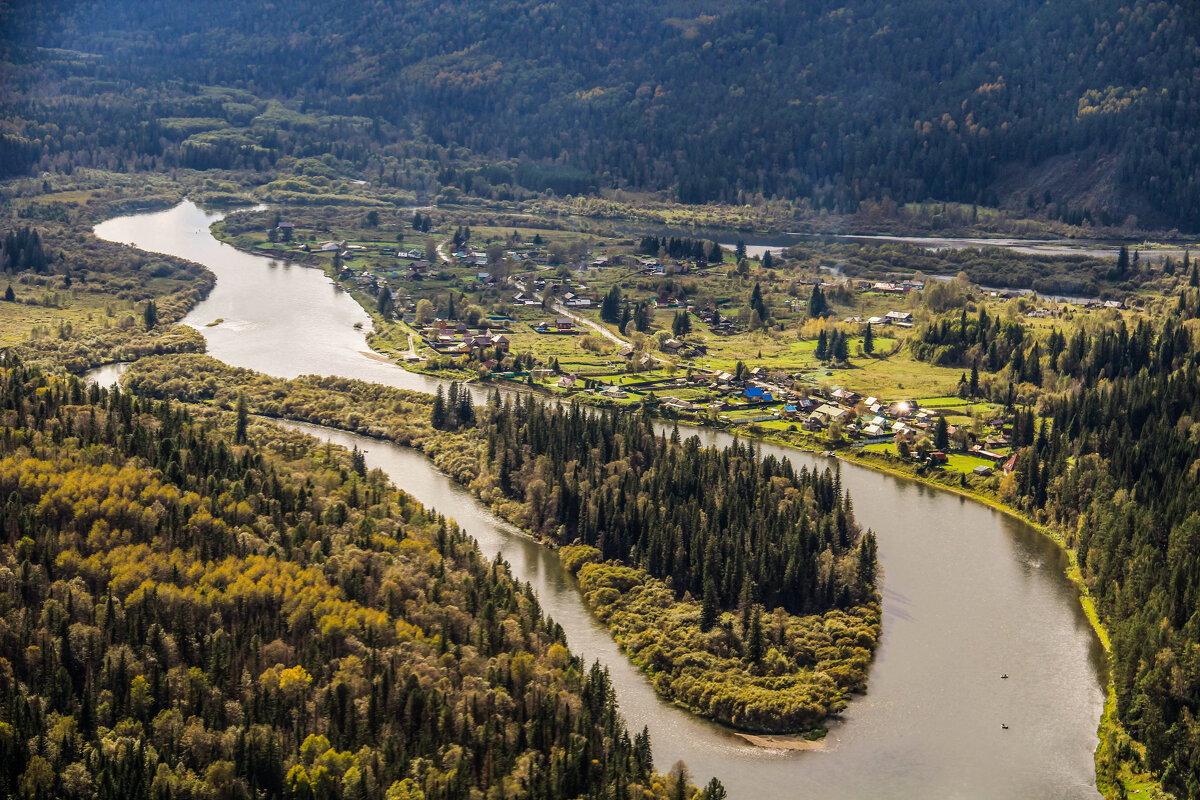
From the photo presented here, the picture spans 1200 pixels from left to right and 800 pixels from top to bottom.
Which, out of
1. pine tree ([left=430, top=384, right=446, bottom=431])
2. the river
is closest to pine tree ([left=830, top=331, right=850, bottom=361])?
the river

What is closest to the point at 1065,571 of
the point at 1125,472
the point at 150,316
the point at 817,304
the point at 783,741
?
the point at 1125,472

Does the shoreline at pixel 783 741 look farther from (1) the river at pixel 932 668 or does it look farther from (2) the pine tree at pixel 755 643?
(2) the pine tree at pixel 755 643

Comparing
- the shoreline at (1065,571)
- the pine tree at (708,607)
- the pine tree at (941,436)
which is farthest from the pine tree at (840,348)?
the pine tree at (708,607)

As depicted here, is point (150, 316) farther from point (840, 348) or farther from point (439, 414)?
point (840, 348)

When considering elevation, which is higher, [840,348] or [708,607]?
[840,348]

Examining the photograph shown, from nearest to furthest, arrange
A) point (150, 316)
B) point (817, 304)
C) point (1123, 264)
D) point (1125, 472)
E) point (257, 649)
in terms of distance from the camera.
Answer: point (257, 649) < point (1125, 472) < point (150, 316) < point (817, 304) < point (1123, 264)

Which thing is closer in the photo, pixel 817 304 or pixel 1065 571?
pixel 1065 571

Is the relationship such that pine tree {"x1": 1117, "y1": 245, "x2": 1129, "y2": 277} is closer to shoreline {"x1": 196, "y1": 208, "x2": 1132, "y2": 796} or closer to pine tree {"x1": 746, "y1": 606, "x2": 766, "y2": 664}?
shoreline {"x1": 196, "y1": 208, "x2": 1132, "y2": 796}

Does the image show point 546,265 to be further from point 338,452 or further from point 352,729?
point 352,729
